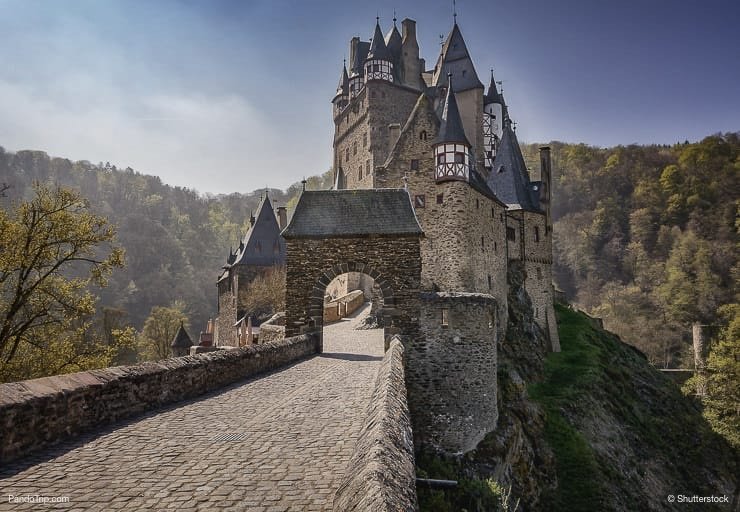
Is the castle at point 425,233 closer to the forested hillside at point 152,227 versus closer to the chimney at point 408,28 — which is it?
the chimney at point 408,28

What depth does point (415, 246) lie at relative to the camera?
665 inches

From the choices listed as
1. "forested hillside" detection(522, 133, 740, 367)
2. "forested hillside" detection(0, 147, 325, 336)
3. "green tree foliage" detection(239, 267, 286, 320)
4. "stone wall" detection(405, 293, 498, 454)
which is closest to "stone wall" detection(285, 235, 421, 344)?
"stone wall" detection(405, 293, 498, 454)

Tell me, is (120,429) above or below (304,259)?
below

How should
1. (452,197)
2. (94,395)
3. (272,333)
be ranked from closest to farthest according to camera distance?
(94,395) → (272,333) → (452,197)

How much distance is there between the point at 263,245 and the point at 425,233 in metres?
23.6

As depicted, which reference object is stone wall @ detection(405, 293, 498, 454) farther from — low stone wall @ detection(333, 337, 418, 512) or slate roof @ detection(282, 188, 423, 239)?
low stone wall @ detection(333, 337, 418, 512)

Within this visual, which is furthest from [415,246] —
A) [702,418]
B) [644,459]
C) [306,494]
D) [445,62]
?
[445,62]

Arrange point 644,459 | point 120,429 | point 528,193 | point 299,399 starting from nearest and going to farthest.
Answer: point 120,429 < point 299,399 < point 644,459 < point 528,193

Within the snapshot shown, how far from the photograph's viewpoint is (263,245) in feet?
149

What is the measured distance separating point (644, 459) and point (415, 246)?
19.0 metres

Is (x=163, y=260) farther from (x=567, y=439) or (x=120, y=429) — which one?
(x=120, y=429)

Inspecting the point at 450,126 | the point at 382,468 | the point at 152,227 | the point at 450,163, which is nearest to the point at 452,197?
the point at 450,163

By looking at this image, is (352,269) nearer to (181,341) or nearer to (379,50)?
(181,341)

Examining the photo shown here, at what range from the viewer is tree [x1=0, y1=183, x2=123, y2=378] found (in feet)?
50.4
